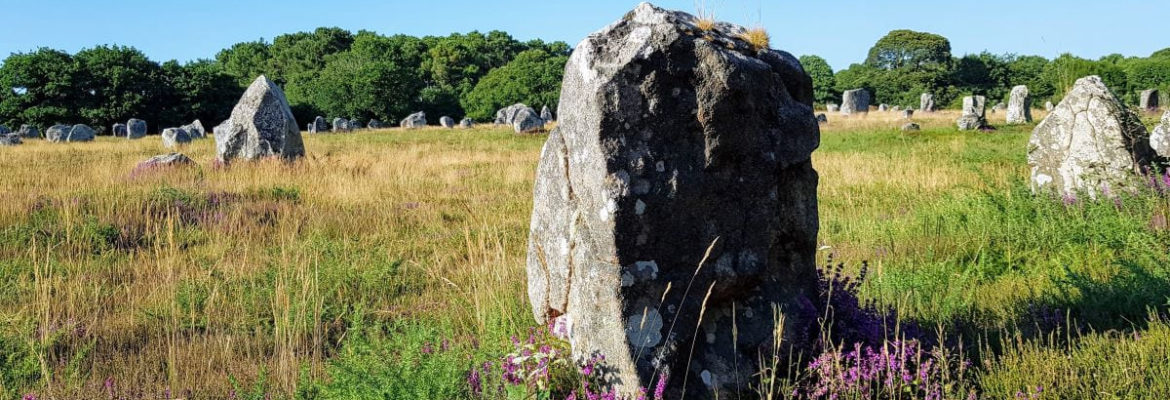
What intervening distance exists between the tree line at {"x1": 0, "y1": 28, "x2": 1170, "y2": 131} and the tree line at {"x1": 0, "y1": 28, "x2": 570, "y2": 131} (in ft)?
0.28

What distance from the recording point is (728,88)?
3.50m

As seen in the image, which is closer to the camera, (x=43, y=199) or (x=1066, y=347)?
(x=1066, y=347)

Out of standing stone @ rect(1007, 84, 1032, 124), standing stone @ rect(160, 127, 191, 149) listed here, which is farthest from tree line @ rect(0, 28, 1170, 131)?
standing stone @ rect(160, 127, 191, 149)

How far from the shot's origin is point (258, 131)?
1733 cm

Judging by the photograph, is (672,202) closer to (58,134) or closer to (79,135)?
(79,135)

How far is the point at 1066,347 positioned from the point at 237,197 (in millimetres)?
10267

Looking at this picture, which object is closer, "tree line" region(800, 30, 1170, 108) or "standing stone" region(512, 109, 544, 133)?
"standing stone" region(512, 109, 544, 133)

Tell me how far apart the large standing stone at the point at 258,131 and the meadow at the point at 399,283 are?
4095mm

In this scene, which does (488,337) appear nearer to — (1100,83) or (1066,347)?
(1066,347)

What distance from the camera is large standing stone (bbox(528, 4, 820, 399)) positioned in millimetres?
3398

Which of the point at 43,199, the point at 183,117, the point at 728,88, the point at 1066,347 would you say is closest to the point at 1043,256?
the point at 1066,347

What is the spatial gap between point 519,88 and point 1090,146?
61343 mm

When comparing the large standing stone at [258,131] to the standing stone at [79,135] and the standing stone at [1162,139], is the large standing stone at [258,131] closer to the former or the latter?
the standing stone at [1162,139]

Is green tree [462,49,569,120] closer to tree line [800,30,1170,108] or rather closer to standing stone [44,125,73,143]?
tree line [800,30,1170,108]
